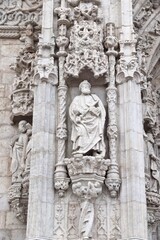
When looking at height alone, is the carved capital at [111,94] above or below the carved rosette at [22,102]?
below

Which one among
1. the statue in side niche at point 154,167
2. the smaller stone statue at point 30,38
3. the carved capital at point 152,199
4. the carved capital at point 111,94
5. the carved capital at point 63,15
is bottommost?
the carved capital at point 152,199

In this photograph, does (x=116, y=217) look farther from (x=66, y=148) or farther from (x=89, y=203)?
(x=66, y=148)

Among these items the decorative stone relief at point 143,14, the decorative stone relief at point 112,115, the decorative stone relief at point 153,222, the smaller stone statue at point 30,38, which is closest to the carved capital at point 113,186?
the decorative stone relief at point 112,115

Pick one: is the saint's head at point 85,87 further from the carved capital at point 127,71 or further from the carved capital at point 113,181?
the carved capital at point 113,181

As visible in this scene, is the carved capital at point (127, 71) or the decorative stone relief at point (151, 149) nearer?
the carved capital at point (127, 71)

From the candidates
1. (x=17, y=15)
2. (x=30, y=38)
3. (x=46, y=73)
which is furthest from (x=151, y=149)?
(x=17, y=15)

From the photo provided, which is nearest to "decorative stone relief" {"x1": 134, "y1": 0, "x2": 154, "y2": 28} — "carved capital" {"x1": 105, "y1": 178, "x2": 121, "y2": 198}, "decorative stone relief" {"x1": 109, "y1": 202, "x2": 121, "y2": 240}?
"carved capital" {"x1": 105, "y1": 178, "x2": 121, "y2": 198}

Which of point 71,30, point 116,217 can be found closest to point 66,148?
point 116,217

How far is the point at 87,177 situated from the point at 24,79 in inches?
112

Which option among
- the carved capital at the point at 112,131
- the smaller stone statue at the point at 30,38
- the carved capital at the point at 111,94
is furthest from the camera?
the smaller stone statue at the point at 30,38

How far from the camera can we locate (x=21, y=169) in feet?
27.3

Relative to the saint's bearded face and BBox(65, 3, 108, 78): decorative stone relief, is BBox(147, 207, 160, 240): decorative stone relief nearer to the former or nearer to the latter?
the saint's bearded face

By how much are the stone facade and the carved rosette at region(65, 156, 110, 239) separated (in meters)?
0.01

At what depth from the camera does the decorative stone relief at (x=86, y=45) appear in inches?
299
